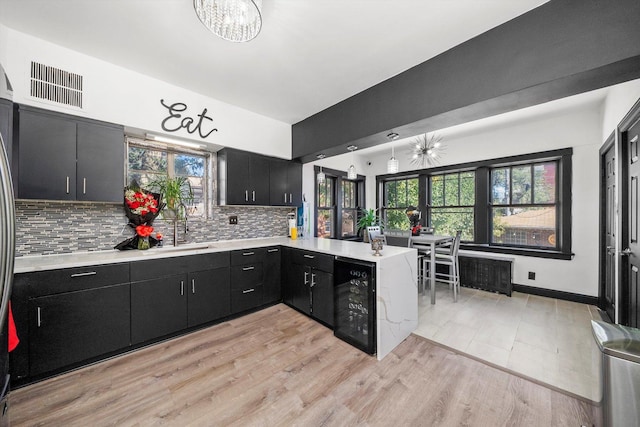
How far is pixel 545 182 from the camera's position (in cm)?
388

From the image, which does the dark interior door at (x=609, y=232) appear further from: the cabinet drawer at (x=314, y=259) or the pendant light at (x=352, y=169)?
the cabinet drawer at (x=314, y=259)

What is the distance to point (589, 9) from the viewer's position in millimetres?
1466

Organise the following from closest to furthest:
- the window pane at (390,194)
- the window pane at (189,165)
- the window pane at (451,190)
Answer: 1. the window pane at (189,165)
2. the window pane at (451,190)
3. the window pane at (390,194)

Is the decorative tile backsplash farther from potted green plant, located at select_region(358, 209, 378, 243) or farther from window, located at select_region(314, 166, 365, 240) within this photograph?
potted green plant, located at select_region(358, 209, 378, 243)

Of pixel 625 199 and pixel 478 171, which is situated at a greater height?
pixel 478 171

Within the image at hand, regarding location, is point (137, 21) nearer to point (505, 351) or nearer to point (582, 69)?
point (582, 69)

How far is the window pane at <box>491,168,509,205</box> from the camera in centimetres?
425

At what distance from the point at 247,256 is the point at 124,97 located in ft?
6.86

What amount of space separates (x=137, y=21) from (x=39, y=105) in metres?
1.13

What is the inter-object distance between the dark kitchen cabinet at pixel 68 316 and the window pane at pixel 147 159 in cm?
125

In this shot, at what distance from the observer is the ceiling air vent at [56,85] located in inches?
79.4

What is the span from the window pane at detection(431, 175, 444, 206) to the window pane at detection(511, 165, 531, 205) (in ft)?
3.77

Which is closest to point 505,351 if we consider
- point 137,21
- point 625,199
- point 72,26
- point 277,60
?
point 625,199

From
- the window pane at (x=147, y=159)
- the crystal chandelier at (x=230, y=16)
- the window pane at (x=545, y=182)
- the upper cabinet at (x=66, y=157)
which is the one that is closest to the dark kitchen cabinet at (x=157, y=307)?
the upper cabinet at (x=66, y=157)
